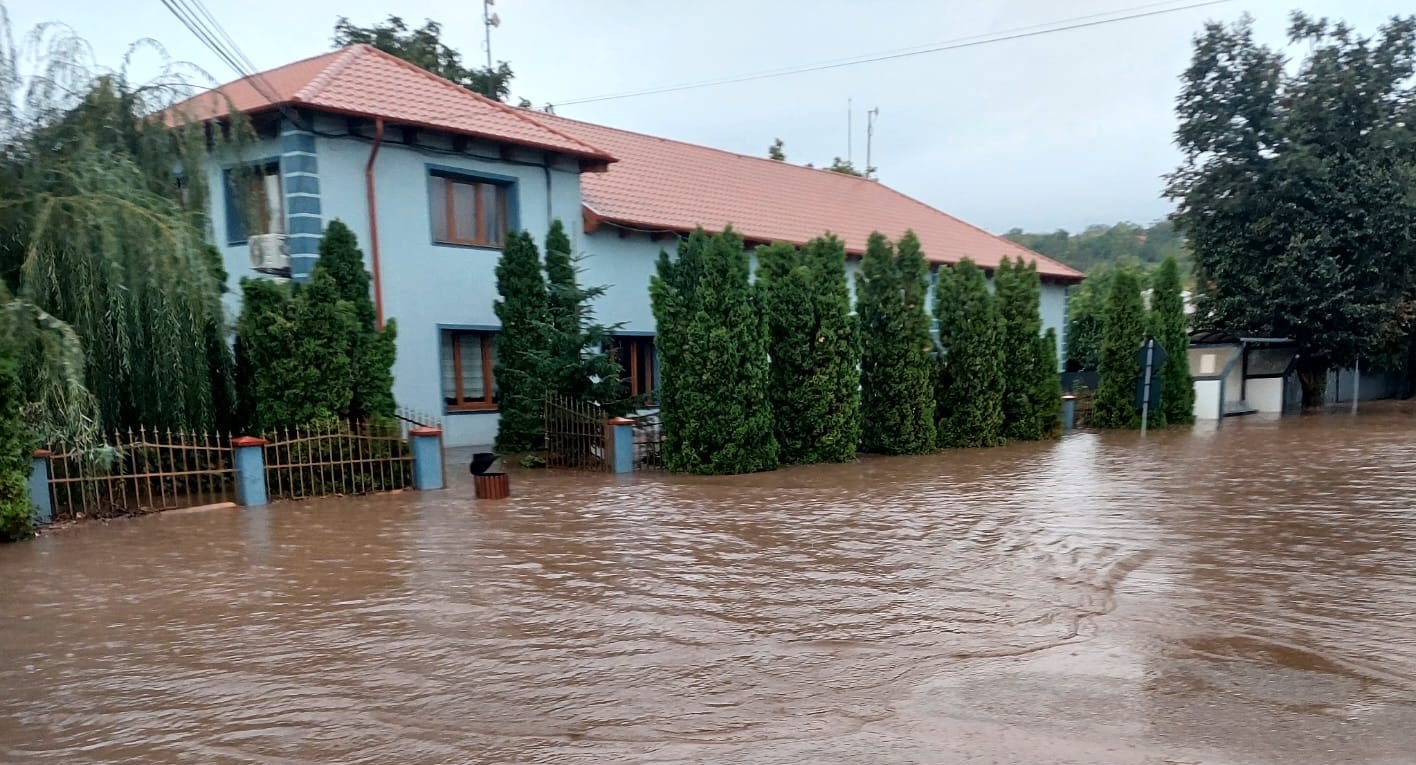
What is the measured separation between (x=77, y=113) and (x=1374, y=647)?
12.3 m

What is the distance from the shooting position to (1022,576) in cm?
679

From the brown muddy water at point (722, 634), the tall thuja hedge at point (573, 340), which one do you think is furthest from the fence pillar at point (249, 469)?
the tall thuja hedge at point (573, 340)

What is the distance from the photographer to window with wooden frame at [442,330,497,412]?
15156 millimetres

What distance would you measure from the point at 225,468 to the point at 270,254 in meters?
3.74

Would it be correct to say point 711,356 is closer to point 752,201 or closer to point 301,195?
point 301,195

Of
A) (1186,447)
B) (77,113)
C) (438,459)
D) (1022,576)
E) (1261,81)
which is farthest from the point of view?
(1261,81)

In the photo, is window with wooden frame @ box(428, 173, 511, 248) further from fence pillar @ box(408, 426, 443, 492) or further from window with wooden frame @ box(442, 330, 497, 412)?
fence pillar @ box(408, 426, 443, 492)

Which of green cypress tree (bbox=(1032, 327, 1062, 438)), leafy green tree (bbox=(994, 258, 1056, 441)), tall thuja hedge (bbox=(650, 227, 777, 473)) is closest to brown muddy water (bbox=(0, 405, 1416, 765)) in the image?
tall thuja hedge (bbox=(650, 227, 777, 473))

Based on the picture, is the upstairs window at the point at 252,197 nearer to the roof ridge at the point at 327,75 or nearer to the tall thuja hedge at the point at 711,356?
the roof ridge at the point at 327,75

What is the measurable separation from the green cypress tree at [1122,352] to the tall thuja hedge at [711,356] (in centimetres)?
1085

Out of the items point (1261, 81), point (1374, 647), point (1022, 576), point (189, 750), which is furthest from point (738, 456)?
point (1261, 81)

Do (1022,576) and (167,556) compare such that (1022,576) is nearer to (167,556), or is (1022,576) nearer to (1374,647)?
A: (1374,647)

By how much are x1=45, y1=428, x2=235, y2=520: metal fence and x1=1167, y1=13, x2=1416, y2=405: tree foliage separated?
83.6 feet

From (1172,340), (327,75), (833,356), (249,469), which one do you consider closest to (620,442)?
(833,356)
